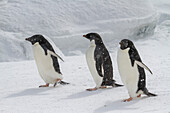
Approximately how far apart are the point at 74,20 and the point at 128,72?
22.3ft

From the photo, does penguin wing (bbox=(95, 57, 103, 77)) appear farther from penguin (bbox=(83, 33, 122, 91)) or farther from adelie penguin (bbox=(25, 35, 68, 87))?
adelie penguin (bbox=(25, 35, 68, 87))

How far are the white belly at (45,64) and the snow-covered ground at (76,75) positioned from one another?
0.64ft

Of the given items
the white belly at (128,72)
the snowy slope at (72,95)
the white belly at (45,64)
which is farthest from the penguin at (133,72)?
the white belly at (45,64)

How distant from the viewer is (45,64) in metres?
4.90

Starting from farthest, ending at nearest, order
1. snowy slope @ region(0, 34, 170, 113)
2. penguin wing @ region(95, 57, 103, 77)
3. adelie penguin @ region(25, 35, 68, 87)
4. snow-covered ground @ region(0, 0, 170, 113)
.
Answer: adelie penguin @ region(25, 35, 68, 87) < penguin wing @ region(95, 57, 103, 77) < snow-covered ground @ region(0, 0, 170, 113) < snowy slope @ region(0, 34, 170, 113)

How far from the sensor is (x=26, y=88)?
16.2 ft

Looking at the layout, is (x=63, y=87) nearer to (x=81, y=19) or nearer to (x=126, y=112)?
(x=126, y=112)

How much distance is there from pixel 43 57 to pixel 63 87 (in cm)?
48

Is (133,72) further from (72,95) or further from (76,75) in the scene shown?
(76,75)

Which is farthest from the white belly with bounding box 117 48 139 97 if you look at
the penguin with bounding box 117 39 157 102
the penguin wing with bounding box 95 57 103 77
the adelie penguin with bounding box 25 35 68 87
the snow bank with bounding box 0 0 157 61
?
the snow bank with bounding box 0 0 157 61

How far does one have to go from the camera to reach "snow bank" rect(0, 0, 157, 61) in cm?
999

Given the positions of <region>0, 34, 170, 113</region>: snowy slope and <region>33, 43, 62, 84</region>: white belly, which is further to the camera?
<region>33, 43, 62, 84</region>: white belly

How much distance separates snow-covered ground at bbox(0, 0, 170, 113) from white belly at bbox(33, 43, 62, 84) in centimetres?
19

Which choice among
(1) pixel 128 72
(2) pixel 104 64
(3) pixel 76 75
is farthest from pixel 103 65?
(3) pixel 76 75
